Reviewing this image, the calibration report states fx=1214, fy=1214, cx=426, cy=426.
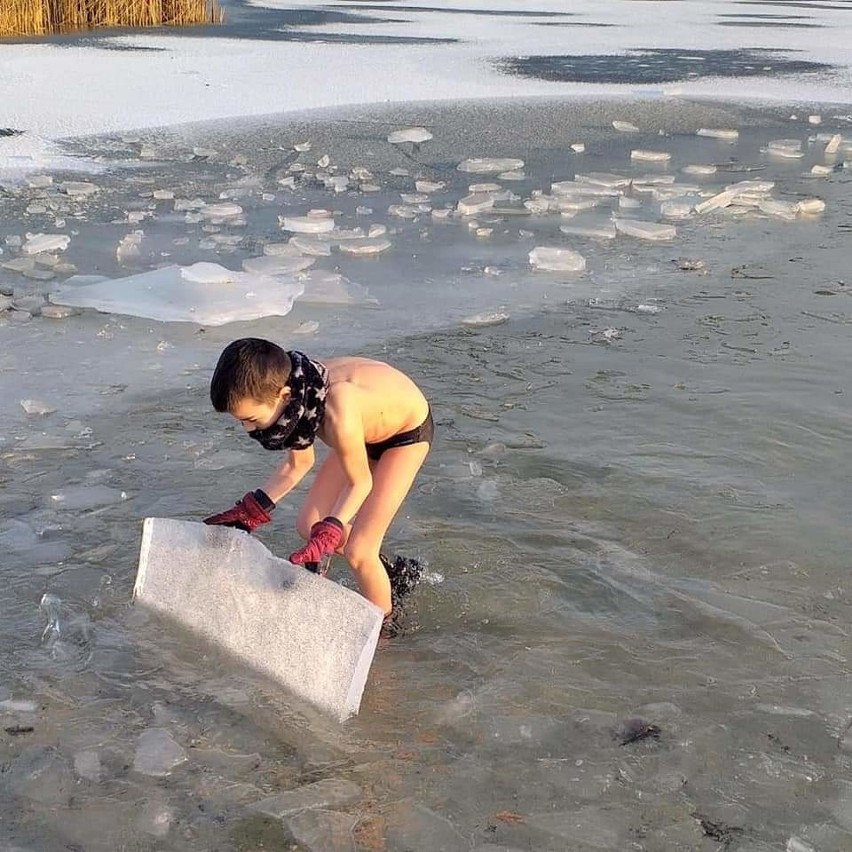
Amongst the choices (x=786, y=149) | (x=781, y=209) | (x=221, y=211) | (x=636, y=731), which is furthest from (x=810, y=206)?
(x=636, y=731)

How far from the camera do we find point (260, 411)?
8.79 ft

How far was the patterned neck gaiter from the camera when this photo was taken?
8.91 ft

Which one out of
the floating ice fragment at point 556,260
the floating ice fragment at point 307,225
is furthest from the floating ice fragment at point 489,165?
the floating ice fragment at point 556,260

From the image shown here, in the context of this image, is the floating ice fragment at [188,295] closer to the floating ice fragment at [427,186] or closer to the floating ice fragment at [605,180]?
the floating ice fragment at [427,186]

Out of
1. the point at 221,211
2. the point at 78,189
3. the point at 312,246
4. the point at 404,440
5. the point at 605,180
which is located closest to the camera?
the point at 404,440

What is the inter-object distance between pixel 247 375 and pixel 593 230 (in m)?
4.74

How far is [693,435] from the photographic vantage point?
14.0 ft

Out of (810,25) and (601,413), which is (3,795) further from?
(810,25)

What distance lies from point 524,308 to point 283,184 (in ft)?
10.2

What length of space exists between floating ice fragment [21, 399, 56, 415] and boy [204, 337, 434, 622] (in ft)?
4.96

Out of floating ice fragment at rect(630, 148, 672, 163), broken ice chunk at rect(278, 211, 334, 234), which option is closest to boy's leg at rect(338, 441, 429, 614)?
broken ice chunk at rect(278, 211, 334, 234)

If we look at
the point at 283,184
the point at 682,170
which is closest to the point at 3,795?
the point at 283,184

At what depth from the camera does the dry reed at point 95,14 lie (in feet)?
49.5

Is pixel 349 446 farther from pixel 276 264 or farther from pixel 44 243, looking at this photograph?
pixel 44 243
